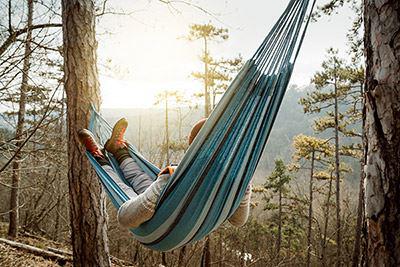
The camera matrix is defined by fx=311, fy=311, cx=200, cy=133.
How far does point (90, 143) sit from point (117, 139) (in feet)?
0.59

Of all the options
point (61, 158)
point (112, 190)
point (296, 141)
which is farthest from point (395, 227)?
point (296, 141)

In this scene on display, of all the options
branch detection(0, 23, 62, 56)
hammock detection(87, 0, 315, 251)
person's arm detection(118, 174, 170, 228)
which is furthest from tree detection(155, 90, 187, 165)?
hammock detection(87, 0, 315, 251)

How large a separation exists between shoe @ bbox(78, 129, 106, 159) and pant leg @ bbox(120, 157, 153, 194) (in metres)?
0.15

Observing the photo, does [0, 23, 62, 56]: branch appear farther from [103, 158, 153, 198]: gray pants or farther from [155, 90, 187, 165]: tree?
[155, 90, 187, 165]: tree

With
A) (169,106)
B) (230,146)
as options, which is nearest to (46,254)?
(230,146)

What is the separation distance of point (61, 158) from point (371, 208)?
3.32 meters

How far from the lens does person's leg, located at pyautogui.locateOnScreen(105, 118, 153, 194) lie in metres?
1.80

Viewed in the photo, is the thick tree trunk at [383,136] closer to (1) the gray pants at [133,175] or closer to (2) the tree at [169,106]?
(1) the gray pants at [133,175]

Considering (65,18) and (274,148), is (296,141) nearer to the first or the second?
(65,18)

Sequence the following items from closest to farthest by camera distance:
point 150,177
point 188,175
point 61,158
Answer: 1. point 188,175
2. point 150,177
3. point 61,158

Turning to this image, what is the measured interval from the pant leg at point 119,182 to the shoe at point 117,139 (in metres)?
0.23

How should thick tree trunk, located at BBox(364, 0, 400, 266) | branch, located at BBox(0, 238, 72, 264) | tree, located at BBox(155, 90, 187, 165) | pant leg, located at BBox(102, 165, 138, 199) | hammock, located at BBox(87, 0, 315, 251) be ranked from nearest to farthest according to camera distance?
1. thick tree trunk, located at BBox(364, 0, 400, 266)
2. hammock, located at BBox(87, 0, 315, 251)
3. pant leg, located at BBox(102, 165, 138, 199)
4. branch, located at BBox(0, 238, 72, 264)
5. tree, located at BBox(155, 90, 187, 165)

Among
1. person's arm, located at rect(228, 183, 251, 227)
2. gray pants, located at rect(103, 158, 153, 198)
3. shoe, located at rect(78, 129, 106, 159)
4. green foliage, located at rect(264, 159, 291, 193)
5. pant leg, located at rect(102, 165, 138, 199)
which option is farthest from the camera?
green foliage, located at rect(264, 159, 291, 193)

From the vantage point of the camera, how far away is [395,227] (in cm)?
72
